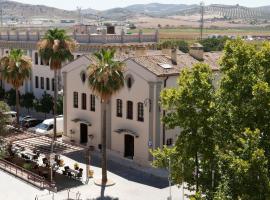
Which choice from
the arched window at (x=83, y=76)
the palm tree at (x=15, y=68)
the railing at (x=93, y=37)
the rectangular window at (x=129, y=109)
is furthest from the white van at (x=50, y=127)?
the railing at (x=93, y=37)

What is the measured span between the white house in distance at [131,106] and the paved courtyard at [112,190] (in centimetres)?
297

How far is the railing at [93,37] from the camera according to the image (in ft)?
192

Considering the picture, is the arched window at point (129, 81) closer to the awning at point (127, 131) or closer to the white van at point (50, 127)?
the awning at point (127, 131)

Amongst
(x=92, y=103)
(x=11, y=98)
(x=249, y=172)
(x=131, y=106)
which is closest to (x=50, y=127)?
(x=92, y=103)

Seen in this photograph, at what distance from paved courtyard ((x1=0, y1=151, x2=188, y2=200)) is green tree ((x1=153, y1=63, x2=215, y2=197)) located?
10.2 meters

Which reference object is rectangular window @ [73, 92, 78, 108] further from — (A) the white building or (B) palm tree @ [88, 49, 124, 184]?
(A) the white building

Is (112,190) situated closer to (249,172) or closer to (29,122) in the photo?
(249,172)

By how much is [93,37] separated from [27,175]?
79.8 ft

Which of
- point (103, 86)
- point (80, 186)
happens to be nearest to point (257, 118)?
point (103, 86)

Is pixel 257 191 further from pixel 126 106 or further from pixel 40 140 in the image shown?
pixel 40 140

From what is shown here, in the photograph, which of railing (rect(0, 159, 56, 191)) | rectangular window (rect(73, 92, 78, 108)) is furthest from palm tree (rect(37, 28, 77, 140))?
railing (rect(0, 159, 56, 191))

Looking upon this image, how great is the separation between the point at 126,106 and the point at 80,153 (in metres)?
6.34

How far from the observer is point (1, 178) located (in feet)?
127

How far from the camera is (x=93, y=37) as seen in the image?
58.3m
